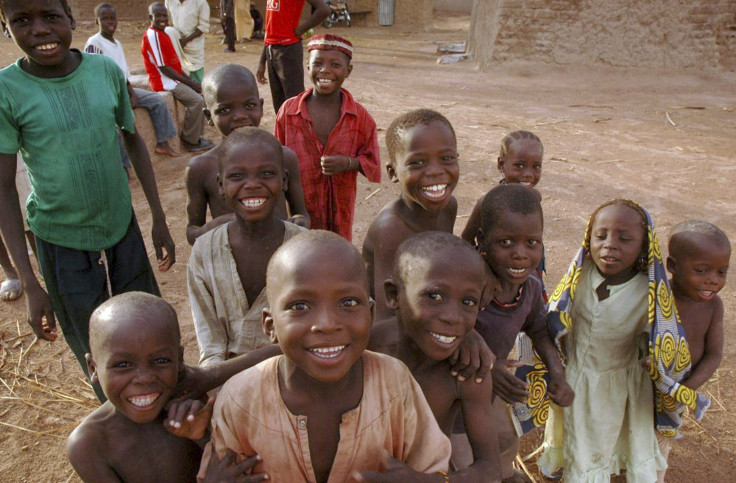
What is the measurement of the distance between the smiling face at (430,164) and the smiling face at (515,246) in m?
0.25

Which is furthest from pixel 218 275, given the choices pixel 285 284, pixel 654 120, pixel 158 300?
pixel 654 120

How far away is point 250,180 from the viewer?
2.02 m

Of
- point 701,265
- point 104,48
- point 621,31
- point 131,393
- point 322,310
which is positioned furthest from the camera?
point 621,31

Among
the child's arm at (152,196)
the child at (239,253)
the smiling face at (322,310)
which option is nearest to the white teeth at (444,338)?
the smiling face at (322,310)

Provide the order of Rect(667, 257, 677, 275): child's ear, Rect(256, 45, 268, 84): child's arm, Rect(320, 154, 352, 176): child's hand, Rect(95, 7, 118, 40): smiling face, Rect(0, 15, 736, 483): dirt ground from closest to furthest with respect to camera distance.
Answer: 1. Rect(667, 257, 677, 275): child's ear
2. Rect(0, 15, 736, 483): dirt ground
3. Rect(320, 154, 352, 176): child's hand
4. Rect(256, 45, 268, 84): child's arm
5. Rect(95, 7, 118, 40): smiling face

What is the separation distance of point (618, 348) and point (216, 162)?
70.2 inches

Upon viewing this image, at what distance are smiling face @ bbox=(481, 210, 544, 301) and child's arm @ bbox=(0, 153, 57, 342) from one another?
166cm

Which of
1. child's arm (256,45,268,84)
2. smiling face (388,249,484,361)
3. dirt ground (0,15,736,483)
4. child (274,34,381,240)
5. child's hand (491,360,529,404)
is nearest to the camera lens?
smiling face (388,249,484,361)

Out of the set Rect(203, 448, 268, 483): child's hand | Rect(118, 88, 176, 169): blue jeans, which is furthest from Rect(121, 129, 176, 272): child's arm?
Rect(118, 88, 176, 169): blue jeans

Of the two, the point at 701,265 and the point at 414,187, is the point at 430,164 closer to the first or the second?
the point at 414,187

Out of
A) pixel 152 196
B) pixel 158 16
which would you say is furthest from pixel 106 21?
pixel 152 196

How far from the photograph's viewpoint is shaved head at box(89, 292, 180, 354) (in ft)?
5.02

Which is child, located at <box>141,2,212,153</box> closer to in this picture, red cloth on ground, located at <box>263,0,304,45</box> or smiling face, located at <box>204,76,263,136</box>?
red cloth on ground, located at <box>263,0,304,45</box>

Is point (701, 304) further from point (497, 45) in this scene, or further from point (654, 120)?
point (497, 45)
